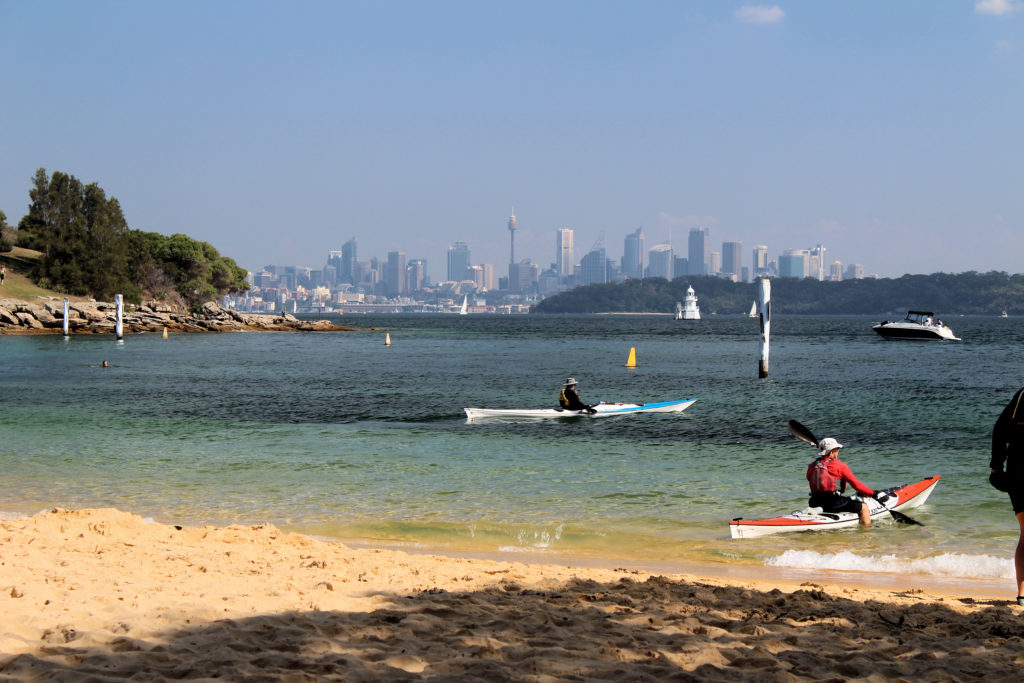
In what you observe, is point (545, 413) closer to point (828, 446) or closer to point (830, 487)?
point (830, 487)

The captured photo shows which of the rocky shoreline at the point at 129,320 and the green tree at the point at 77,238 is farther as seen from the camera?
the green tree at the point at 77,238

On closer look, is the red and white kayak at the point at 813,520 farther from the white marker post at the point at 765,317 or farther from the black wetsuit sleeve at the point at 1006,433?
the white marker post at the point at 765,317

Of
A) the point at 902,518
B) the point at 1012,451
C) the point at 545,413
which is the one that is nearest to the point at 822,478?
the point at 902,518

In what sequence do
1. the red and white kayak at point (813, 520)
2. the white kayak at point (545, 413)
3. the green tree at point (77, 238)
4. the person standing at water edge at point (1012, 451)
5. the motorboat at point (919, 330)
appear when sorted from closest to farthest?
the person standing at water edge at point (1012, 451), the red and white kayak at point (813, 520), the white kayak at point (545, 413), the motorboat at point (919, 330), the green tree at point (77, 238)

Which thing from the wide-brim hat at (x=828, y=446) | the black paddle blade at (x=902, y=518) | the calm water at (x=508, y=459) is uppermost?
the wide-brim hat at (x=828, y=446)

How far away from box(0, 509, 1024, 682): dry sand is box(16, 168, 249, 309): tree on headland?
102 metres

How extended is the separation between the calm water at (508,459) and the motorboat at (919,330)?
53.8m

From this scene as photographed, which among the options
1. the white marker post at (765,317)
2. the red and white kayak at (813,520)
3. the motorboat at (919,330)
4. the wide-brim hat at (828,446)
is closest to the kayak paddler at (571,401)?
the red and white kayak at (813,520)

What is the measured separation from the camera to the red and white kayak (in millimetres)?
11211

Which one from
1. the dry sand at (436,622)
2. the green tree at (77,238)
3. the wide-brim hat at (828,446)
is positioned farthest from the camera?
Result: the green tree at (77,238)

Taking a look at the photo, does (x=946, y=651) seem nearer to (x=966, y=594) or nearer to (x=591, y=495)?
(x=966, y=594)

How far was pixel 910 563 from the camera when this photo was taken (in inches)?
396

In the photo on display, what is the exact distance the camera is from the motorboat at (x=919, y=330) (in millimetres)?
90925

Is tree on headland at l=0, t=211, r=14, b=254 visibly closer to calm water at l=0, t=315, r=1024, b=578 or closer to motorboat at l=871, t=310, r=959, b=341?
calm water at l=0, t=315, r=1024, b=578
